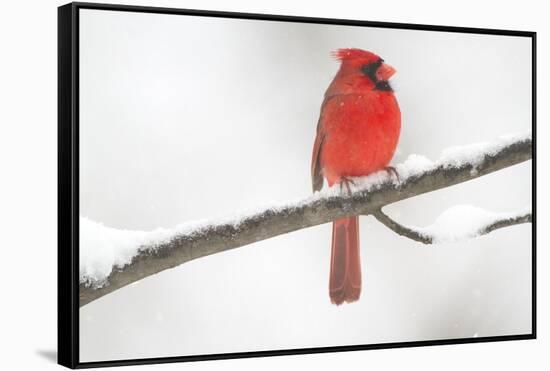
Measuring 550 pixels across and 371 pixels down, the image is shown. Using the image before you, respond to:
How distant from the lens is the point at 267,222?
4.53m

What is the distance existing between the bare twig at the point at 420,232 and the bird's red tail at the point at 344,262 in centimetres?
16

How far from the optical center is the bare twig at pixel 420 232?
4805mm

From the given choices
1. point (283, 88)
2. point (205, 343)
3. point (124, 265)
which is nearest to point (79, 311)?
point (124, 265)

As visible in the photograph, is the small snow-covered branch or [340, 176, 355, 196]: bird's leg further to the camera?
→ the small snow-covered branch

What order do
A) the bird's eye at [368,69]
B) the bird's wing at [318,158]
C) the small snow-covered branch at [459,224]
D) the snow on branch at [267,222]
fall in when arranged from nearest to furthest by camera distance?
the snow on branch at [267,222], the bird's wing at [318,158], the bird's eye at [368,69], the small snow-covered branch at [459,224]

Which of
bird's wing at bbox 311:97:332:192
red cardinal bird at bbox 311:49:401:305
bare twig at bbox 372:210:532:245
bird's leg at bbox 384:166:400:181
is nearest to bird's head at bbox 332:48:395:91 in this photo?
red cardinal bird at bbox 311:49:401:305

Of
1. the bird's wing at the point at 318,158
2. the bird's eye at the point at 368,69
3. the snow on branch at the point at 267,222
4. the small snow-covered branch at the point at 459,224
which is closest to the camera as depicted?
the snow on branch at the point at 267,222

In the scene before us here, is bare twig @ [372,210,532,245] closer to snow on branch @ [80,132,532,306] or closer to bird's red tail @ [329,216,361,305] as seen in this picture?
snow on branch @ [80,132,532,306]

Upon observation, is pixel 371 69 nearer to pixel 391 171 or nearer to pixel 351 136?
pixel 351 136

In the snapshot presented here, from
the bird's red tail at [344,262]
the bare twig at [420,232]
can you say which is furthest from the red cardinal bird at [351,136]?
the bare twig at [420,232]

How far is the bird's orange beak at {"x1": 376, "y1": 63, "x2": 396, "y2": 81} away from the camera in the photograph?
188 inches

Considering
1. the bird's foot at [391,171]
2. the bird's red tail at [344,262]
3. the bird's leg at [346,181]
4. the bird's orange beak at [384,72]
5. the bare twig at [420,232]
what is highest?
the bird's orange beak at [384,72]

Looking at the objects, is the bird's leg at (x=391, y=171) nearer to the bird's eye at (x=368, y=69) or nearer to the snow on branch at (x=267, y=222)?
the snow on branch at (x=267, y=222)

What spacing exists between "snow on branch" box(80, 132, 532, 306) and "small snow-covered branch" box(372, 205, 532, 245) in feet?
0.09
